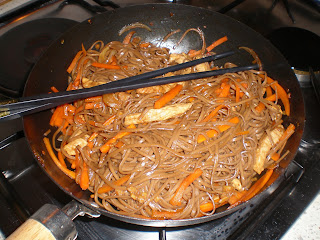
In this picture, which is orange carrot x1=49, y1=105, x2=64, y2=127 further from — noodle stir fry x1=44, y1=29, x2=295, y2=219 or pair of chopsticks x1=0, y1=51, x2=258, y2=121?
pair of chopsticks x1=0, y1=51, x2=258, y2=121

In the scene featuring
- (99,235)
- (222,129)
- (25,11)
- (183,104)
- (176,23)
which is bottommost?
(99,235)

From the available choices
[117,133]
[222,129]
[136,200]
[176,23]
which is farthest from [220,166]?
[176,23]

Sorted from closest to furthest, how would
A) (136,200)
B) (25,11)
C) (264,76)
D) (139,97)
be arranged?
1. (136,200)
2. (139,97)
3. (264,76)
4. (25,11)

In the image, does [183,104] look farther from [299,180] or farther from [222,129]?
[299,180]

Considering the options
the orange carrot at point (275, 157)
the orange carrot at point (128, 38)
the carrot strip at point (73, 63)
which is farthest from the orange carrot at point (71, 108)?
the orange carrot at point (275, 157)

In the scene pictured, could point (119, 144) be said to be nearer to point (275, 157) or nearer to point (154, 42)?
point (275, 157)

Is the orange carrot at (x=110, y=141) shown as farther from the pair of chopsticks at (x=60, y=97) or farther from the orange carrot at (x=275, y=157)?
the orange carrot at (x=275, y=157)
